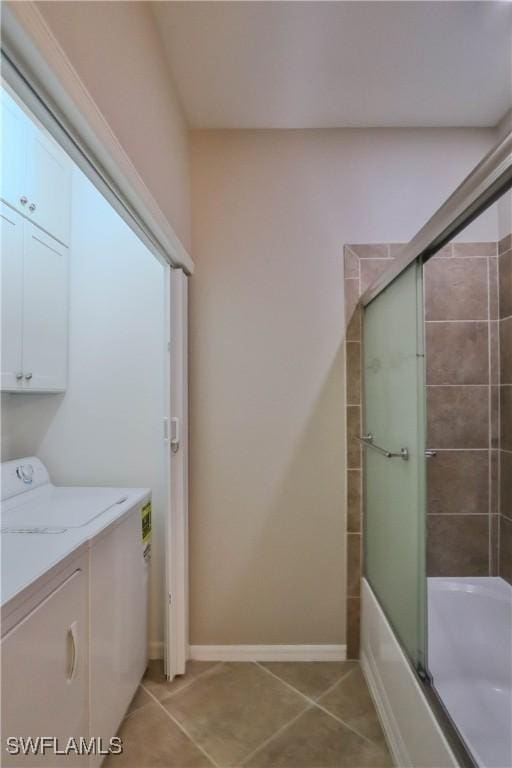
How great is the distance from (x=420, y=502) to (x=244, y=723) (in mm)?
1198

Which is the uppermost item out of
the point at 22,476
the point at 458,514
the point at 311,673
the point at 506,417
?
the point at 506,417

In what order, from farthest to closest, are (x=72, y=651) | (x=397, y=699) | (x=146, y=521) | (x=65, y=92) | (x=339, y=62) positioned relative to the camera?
(x=146, y=521) → (x=339, y=62) → (x=397, y=699) → (x=72, y=651) → (x=65, y=92)

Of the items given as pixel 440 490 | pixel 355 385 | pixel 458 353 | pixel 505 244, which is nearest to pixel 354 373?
pixel 355 385

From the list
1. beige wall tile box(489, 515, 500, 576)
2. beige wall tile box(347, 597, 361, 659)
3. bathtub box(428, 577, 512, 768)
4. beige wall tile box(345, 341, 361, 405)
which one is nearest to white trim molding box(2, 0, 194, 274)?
beige wall tile box(345, 341, 361, 405)

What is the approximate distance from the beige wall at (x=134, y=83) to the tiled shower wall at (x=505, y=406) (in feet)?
5.31

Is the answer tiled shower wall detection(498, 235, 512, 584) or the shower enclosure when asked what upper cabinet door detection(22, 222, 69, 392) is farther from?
tiled shower wall detection(498, 235, 512, 584)

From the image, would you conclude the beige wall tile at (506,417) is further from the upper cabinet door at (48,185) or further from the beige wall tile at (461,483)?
the upper cabinet door at (48,185)

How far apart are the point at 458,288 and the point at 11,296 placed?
2130 mm

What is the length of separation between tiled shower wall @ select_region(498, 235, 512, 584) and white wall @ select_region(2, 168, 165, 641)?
1751mm

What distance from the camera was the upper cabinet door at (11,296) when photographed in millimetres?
1519

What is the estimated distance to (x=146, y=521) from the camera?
5.92ft

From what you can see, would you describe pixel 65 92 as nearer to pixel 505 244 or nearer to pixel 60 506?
pixel 60 506

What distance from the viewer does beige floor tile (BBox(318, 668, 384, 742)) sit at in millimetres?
1497

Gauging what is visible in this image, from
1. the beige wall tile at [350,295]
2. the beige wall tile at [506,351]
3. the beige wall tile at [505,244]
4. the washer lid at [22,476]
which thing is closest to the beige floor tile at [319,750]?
the washer lid at [22,476]
